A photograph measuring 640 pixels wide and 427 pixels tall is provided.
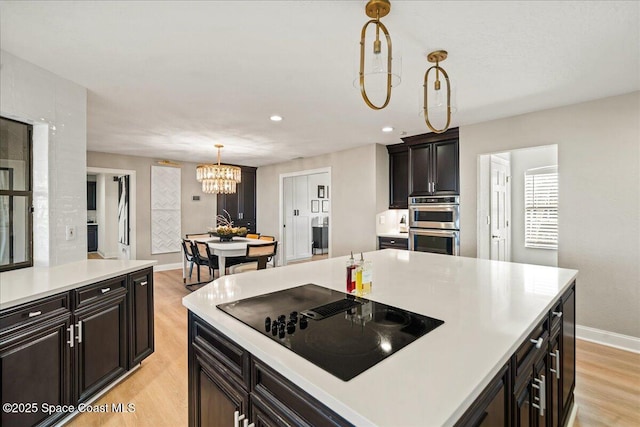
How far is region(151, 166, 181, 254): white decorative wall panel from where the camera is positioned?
250 inches

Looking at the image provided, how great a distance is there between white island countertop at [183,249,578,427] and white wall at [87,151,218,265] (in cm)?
535

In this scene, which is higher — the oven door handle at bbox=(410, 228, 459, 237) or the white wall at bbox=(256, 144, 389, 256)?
the white wall at bbox=(256, 144, 389, 256)

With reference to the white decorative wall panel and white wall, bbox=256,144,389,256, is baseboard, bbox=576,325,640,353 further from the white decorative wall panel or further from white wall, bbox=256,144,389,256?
the white decorative wall panel

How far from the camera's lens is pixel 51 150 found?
235cm

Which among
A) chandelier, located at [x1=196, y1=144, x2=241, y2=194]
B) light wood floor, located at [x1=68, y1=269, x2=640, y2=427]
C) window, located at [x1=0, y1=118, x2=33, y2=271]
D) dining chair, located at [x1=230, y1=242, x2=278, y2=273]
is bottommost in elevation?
light wood floor, located at [x1=68, y1=269, x2=640, y2=427]

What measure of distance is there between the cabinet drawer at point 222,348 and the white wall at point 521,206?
5099mm

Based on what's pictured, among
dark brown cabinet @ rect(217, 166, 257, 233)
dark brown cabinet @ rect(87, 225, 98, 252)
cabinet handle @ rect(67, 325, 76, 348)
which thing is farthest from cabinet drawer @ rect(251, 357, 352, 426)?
dark brown cabinet @ rect(87, 225, 98, 252)

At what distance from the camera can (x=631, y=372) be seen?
8.15ft

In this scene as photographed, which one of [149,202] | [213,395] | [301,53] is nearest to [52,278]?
[213,395]

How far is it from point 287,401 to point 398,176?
486 centimetres

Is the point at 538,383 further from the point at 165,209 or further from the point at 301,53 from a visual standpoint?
the point at 165,209

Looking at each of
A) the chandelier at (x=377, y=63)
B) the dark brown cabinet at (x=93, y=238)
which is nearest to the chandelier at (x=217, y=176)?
the chandelier at (x=377, y=63)

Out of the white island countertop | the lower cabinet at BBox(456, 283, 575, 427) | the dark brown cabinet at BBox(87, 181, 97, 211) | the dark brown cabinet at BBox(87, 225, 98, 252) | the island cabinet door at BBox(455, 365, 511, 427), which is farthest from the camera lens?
the dark brown cabinet at BBox(87, 181, 97, 211)

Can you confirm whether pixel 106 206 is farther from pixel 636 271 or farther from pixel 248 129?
pixel 636 271
